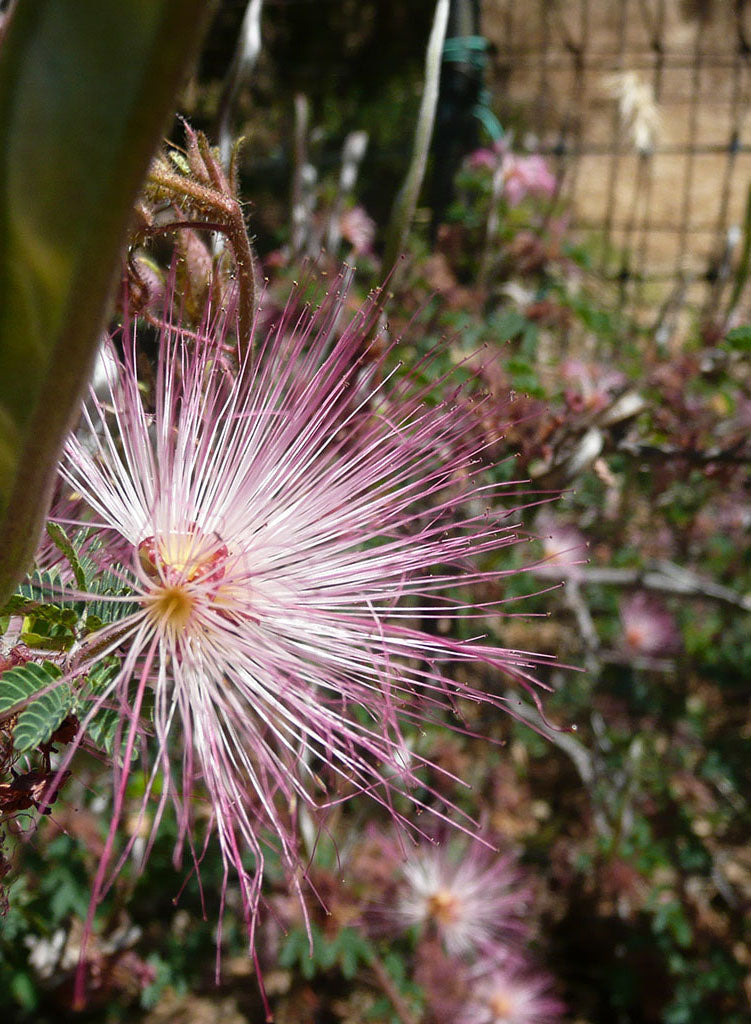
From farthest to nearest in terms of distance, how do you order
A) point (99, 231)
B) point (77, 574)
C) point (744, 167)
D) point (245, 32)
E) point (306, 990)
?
1. point (744, 167)
2. point (306, 990)
3. point (245, 32)
4. point (77, 574)
5. point (99, 231)

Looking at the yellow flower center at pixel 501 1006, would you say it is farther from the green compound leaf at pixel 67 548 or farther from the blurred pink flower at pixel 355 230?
the blurred pink flower at pixel 355 230

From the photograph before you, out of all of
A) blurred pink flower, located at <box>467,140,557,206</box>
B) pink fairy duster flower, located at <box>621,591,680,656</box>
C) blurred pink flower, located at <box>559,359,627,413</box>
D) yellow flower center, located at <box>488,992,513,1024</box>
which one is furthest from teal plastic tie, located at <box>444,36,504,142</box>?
yellow flower center, located at <box>488,992,513,1024</box>

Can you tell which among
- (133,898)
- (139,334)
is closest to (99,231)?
(139,334)

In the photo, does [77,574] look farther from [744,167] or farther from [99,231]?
[744,167]

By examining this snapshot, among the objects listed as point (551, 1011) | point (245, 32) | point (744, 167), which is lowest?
point (551, 1011)

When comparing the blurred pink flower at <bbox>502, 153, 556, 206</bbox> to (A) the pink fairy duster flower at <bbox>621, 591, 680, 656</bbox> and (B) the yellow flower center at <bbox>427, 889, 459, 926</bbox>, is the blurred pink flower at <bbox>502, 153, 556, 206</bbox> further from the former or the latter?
(B) the yellow flower center at <bbox>427, 889, 459, 926</bbox>

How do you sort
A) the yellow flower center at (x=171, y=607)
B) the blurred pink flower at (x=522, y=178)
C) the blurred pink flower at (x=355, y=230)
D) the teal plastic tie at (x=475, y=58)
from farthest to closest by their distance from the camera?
the blurred pink flower at (x=355, y=230) < the blurred pink flower at (x=522, y=178) < the teal plastic tie at (x=475, y=58) < the yellow flower center at (x=171, y=607)

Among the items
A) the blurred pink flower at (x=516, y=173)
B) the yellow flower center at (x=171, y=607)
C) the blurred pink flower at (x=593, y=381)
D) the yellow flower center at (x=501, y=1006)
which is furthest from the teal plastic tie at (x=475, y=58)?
the yellow flower center at (x=501, y=1006)
